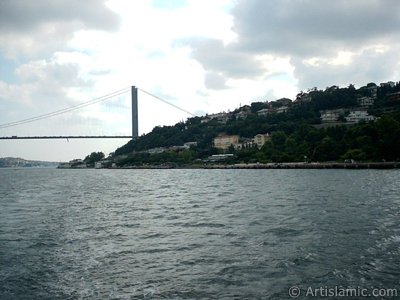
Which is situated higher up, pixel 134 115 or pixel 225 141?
pixel 134 115

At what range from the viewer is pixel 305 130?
352ft

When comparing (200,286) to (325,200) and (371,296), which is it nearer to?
(371,296)

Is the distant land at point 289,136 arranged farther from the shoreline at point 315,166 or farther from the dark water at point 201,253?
the dark water at point 201,253

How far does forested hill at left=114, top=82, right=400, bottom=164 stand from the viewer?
76812 mm

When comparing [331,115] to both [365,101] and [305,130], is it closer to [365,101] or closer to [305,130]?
[365,101]

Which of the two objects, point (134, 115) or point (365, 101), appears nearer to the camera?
point (134, 115)

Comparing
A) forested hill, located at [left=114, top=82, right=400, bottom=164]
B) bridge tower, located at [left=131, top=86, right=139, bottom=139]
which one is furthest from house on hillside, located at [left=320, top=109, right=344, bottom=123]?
bridge tower, located at [left=131, top=86, right=139, bottom=139]

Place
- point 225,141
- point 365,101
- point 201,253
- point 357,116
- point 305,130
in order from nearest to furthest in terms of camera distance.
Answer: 1. point 201,253
2. point 305,130
3. point 357,116
4. point 365,101
5. point 225,141

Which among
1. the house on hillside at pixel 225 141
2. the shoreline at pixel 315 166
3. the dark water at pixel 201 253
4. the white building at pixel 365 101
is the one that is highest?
the white building at pixel 365 101

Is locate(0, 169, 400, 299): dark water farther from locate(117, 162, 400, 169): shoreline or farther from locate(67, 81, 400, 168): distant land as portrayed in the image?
locate(67, 81, 400, 168): distant land

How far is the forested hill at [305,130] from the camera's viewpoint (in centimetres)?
7681

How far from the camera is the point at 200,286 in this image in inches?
301

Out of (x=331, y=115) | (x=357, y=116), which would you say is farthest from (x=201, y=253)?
(x=331, y=115)

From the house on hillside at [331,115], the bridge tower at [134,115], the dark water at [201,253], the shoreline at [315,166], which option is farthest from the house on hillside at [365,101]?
the dark water at [201,253]
